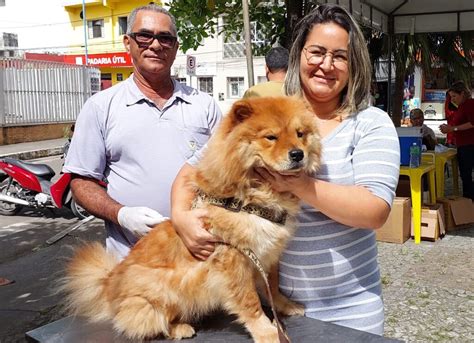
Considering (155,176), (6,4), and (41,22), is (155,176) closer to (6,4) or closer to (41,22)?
(41,22)

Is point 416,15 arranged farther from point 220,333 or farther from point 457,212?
point 220,333

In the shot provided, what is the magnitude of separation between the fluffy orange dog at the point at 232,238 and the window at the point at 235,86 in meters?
28.2

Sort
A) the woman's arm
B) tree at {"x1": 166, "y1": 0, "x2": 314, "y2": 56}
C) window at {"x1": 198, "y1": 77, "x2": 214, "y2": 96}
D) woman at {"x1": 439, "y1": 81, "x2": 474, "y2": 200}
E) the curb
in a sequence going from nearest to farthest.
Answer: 1. the woman's arm
2. tree at {"x1": 166, "y1": 0, "x2": 314, "y2": 56}
3. woman at {"x1": 439, "y1": 81, "x2": 474, "y2": 200}
4. the curb
5. window at {"x1": 198, "y1": 77, "x2": 214, "y2": 96}

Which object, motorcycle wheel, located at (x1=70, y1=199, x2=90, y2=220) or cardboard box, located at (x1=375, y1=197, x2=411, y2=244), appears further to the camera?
motorcycle wheel, located at (x1=70, y1=199, x2=90, y2=220)

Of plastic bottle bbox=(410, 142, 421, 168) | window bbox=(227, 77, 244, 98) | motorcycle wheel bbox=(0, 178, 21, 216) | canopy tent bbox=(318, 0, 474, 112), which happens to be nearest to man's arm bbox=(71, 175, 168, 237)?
plastic bottle bbox=(410, 142, 421, 168)

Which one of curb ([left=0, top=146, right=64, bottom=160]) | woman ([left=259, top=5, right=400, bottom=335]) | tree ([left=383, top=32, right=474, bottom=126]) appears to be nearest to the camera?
woman ([left=259, top=5, right=400, bottom=335])

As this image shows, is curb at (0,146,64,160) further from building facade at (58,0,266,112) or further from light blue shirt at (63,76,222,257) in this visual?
building facade at (58,0,266,112)

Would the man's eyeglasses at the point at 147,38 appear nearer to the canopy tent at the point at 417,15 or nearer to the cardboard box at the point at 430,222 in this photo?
the cardboard box at the point at 430,222

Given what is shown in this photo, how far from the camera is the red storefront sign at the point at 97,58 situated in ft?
102

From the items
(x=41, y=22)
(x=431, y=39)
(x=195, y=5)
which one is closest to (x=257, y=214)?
(x=195, y=5)

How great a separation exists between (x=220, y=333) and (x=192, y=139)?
1.00 metres

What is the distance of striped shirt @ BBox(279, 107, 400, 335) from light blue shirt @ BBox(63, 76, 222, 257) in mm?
791

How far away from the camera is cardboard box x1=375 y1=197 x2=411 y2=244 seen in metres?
6.08

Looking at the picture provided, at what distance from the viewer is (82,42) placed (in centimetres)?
3334
